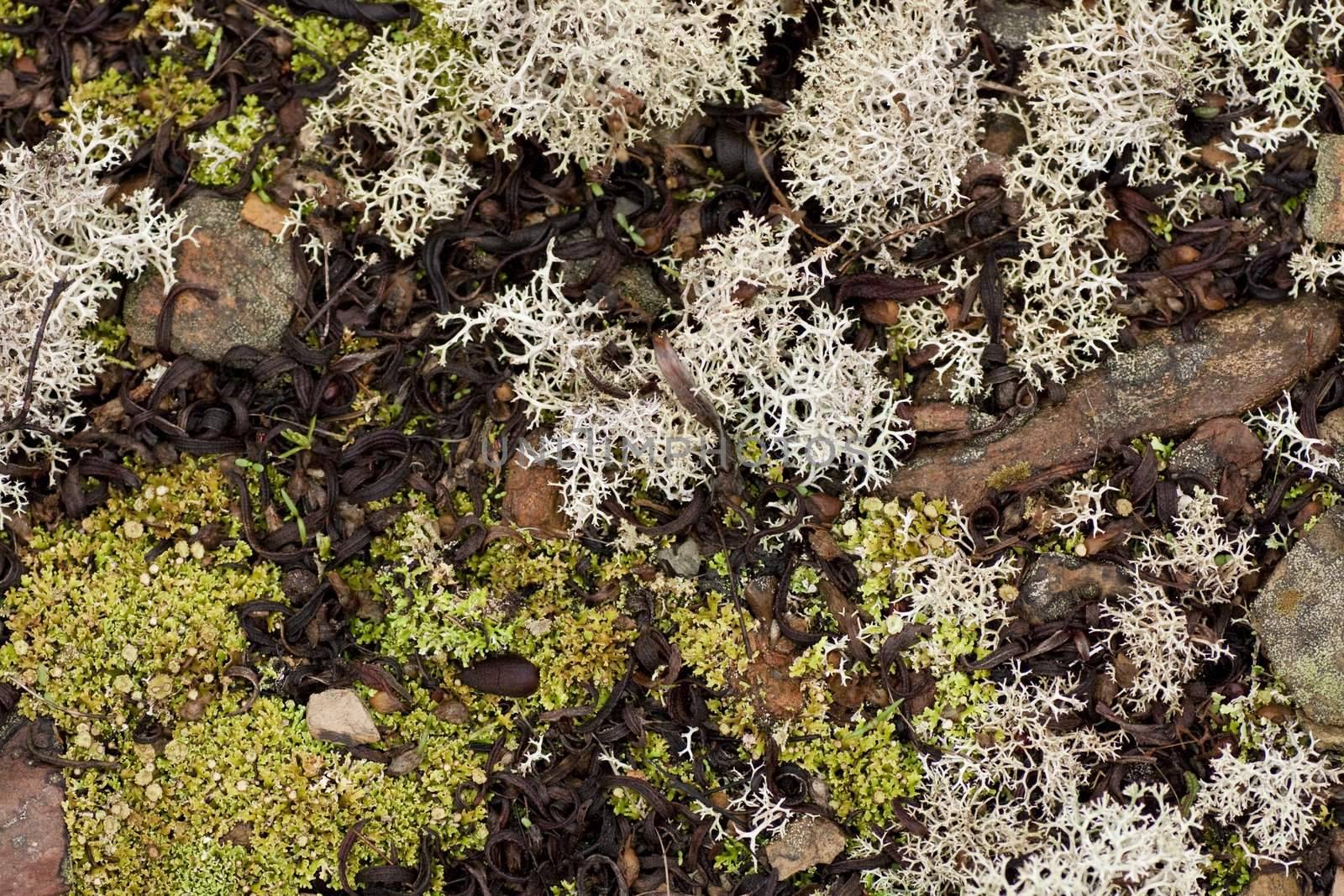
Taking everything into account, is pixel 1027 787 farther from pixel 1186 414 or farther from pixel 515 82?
pixel 515 82

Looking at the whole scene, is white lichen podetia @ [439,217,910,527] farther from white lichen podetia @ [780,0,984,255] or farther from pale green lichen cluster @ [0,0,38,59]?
pale green lichen cluster @ [0,0,38,59]

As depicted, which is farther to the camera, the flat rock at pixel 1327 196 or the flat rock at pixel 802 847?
the flat rock at pixel 1327 196

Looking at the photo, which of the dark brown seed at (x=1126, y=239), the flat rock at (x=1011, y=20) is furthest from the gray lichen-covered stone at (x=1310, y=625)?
the flat rock at (x=1011, y=20)

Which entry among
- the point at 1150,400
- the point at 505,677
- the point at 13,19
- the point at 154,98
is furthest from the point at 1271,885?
the point at 13,19

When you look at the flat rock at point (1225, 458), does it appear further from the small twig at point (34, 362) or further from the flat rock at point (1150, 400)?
the small twig at point (34, 362)

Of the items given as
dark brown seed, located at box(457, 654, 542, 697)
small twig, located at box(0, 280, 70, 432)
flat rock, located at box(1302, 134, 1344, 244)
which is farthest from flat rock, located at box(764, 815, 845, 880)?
small twig, located at box(0, 280, 70, 432)

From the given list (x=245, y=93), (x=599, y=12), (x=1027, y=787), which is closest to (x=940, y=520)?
(x=1027, y=787)

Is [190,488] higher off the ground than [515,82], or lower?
lower
